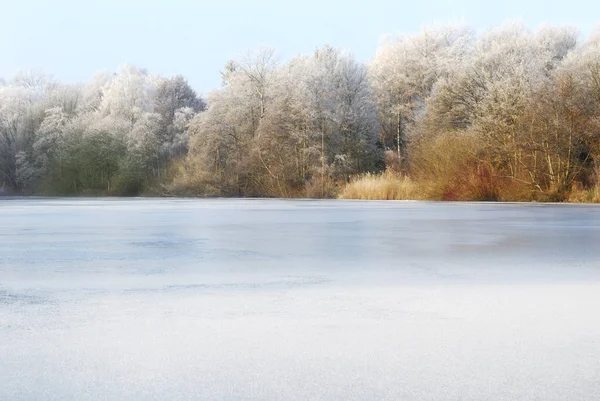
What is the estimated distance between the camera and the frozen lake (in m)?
3.29

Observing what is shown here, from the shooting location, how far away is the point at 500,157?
93.3 feet

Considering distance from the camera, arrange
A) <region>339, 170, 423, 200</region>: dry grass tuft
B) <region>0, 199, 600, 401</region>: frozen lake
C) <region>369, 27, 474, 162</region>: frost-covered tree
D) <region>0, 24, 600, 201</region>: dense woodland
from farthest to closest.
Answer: <region>369, 27, 474, 162</region>: frost-covered tree, <region>339, 170, 423, 200</region>: dry grass tuft, <region>0, 24, 600, 201</region>: dense woodland, <region>0, 199, 600, 401</region>: frozen lake

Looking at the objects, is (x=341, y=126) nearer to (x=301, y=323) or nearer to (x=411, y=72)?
(x=411, y=72)

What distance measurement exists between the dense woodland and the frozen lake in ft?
64.2

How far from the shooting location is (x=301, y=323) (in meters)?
4.62

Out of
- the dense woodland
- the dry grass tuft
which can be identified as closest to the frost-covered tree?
the dense woodland

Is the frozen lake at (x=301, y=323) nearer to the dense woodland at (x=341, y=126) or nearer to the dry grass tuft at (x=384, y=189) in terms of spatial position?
the dense woodland at (x=341, y=126)

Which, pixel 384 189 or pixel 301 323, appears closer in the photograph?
pixel 301 323

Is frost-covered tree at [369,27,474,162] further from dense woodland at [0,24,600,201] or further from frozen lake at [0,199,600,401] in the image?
frozen lake at [0,199,600,401]

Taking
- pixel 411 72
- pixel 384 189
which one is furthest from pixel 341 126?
pixel 384 189

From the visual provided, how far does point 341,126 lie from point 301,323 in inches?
1499

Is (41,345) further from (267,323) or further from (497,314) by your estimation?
(497,314)

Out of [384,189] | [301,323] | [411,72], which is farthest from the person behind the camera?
[411,72]

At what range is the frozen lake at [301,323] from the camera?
329cm
